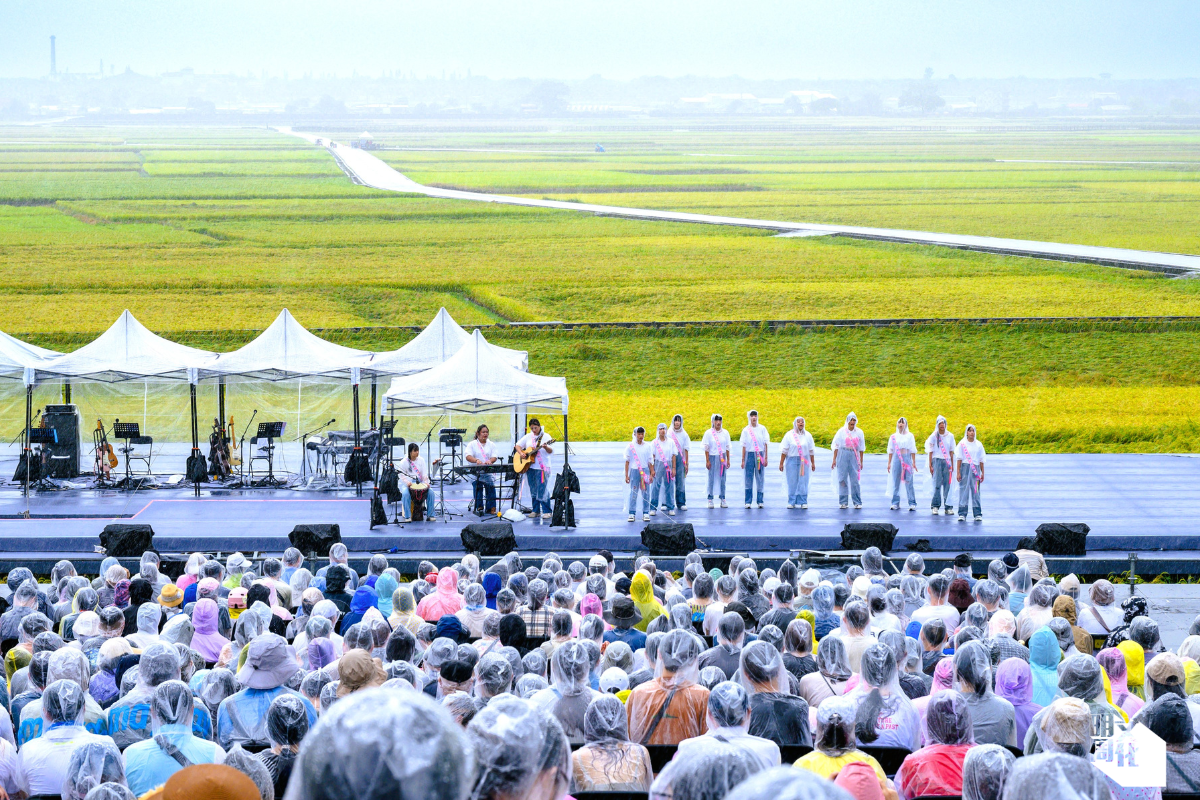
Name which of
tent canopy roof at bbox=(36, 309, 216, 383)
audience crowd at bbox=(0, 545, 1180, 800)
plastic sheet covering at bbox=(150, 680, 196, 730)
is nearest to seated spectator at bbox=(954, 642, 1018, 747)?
audience crowd at bbox=(0, 545, 1180, 800)

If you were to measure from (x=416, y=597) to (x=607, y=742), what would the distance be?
6.35m

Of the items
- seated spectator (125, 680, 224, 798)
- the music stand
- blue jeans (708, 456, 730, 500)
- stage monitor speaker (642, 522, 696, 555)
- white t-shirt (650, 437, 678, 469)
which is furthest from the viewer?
the music stand

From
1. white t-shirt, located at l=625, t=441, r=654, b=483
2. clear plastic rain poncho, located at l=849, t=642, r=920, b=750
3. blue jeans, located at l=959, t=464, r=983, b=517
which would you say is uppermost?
white t-shirt, located at l=625, t=441, r=654, b=483

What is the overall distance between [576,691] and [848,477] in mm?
14320

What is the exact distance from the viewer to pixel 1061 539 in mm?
17234

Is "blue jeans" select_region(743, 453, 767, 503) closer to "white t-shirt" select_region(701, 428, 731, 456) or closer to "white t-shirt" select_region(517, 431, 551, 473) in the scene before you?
"white t-shirt" select_region(701, 428, 731, 456)

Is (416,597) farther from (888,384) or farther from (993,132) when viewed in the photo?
(993,132)

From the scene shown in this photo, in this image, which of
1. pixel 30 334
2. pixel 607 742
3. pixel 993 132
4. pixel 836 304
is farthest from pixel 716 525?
pixel 993 132

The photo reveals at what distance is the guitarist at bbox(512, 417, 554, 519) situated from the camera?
1961cm

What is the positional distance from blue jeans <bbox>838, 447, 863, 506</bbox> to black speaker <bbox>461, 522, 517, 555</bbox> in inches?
249

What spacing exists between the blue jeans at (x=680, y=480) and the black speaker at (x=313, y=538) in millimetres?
6038

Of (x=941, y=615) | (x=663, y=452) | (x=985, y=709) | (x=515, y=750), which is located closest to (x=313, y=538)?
(x=663, y=452)

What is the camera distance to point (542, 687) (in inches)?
277

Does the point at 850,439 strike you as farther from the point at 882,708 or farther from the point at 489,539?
the point at 882,708
